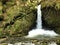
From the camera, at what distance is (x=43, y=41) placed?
14.4 metres

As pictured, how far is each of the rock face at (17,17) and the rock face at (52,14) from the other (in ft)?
2.50


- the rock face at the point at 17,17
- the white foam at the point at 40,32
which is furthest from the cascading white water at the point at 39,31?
the rock face at the point at 17,17

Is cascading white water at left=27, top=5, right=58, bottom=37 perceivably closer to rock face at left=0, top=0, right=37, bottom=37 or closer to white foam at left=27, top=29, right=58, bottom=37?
white foam at left=27, top=29, right=58, bottom=37

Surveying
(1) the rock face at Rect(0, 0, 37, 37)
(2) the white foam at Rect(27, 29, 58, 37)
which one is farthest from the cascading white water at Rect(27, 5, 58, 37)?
(1) the rock face at Rect(0, 0, 37, 37)

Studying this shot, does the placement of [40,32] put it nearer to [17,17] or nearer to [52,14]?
[52,14]

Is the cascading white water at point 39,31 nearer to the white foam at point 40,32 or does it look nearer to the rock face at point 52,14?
the white foam at point 40,32

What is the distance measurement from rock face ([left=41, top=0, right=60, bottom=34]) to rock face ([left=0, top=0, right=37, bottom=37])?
764mm

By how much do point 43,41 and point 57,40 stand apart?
0.79 meters

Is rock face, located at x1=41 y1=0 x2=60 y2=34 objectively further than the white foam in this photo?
Yes

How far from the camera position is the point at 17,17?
17.1 meters

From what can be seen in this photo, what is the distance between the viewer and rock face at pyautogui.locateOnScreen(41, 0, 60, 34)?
55.2ft

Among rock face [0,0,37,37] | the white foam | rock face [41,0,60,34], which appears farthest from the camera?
rock face [41,0,60,34]

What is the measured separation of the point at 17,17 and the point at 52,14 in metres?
2.25

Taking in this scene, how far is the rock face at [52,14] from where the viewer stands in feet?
55.2
